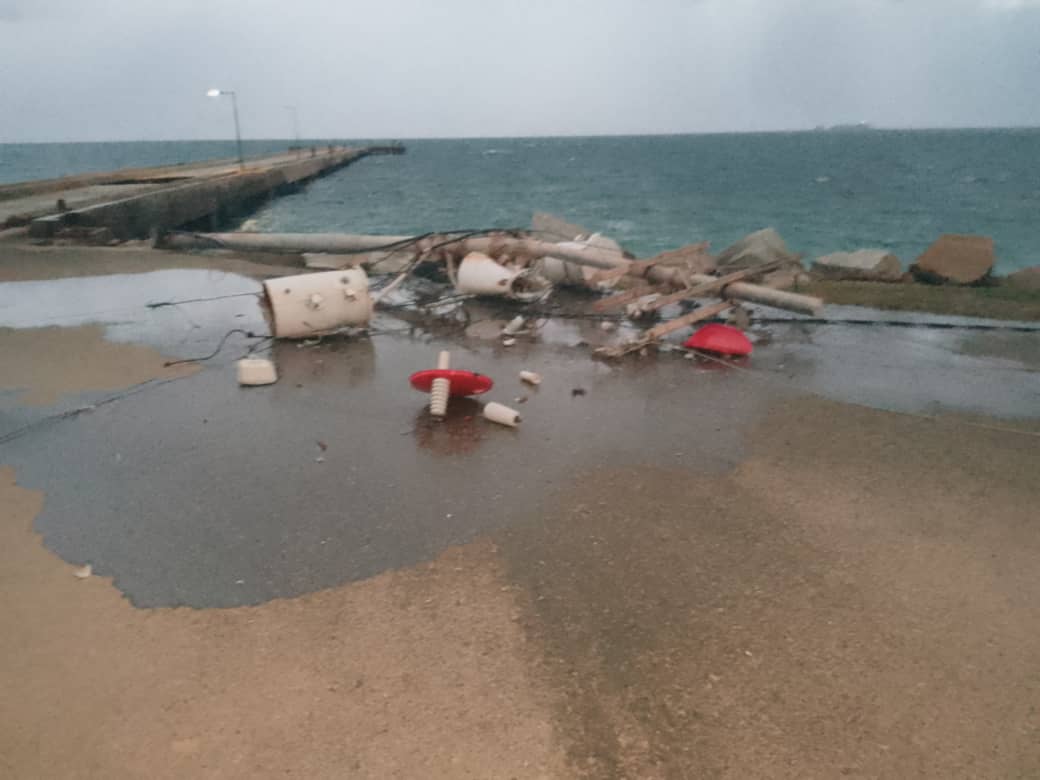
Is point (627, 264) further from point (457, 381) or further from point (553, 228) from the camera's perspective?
point (457, 381)

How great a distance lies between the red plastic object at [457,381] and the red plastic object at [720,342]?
3.05 meters

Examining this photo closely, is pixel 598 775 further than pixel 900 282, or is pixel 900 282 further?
pixel 900 282

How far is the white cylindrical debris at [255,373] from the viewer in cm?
657

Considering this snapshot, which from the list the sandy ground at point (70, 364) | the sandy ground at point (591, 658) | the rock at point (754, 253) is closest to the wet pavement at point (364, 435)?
the sandy ground at point (70, 364)

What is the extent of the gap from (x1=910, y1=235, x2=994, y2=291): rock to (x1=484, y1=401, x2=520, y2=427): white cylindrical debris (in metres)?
10.9

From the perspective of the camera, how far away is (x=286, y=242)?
14.1 m

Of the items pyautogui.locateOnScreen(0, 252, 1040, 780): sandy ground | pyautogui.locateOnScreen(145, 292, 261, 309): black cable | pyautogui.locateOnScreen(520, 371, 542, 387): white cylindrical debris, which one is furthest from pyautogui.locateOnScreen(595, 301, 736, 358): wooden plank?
pyautogui.locateOnScreen(145, 292, 261, 309): black cable

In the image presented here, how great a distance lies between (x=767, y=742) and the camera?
103 inches

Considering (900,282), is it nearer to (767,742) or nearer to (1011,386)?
(1011,386)

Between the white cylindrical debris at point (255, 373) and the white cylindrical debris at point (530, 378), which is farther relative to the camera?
the white cylindrical debris at point (530, 378)

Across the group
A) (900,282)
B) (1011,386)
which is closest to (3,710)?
(1011,386)

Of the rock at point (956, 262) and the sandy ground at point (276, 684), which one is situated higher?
the rock at point (956, 262)

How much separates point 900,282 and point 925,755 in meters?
12.6

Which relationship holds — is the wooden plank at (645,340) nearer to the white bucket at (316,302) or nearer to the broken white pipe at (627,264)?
the broken white pipe at (627,264)
